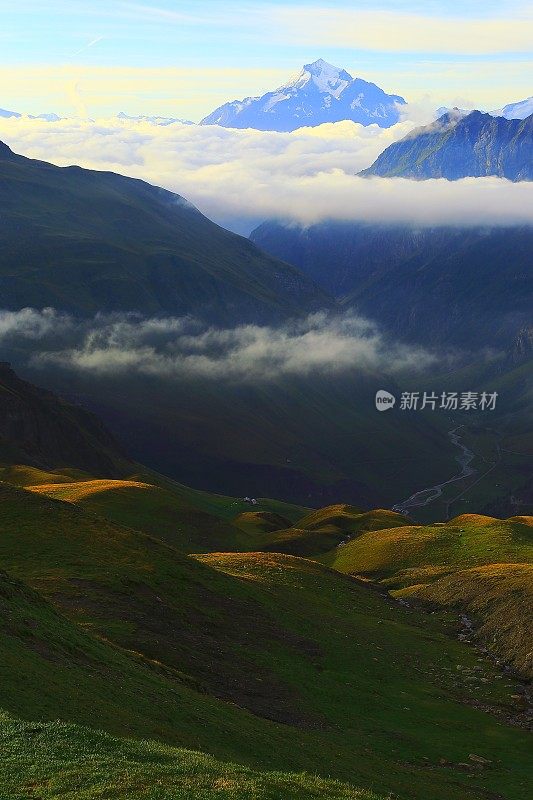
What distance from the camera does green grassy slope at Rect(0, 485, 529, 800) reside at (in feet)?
183

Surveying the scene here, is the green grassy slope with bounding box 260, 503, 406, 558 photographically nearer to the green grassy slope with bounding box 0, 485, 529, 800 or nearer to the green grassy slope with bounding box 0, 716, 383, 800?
the green grassy slope with bounding box 0, 485, 529, 800

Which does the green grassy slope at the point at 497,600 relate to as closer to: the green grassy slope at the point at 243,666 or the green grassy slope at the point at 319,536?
the green grassy slope at the point at 243,666

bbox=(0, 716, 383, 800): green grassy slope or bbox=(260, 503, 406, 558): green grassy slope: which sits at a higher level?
bbox=(0, 716, 383, 800): green grassy slope

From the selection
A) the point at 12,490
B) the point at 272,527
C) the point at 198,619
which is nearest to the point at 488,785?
the point at 198,619

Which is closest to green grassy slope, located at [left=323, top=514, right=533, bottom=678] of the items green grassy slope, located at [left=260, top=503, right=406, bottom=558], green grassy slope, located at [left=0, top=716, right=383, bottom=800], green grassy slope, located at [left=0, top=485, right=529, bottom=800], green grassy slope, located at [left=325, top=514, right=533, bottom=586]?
green grassy slope, located at [left=325, top=514, right=533, bottom=586]

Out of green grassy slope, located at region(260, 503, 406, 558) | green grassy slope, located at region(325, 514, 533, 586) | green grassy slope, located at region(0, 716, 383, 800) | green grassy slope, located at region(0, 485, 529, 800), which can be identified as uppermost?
green grassy slope, located at region(0, 716, 383, 800)

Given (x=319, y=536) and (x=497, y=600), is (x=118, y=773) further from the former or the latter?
→ (x=319, y=536)

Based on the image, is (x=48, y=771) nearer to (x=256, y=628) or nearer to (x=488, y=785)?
(x=488, y=785)

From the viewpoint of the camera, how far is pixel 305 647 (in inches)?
3610

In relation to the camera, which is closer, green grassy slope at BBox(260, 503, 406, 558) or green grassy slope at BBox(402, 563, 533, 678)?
green grassy slope at BBox(402, 563, 533, 678)

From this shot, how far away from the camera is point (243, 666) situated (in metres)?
80.9

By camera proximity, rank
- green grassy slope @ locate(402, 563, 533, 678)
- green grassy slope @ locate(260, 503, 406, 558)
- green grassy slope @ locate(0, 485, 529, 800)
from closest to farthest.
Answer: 1. green grassy slope @ locate(0, 485, 529, 800)
2. green grassy slope @ locate(402, 563, 533, 678)
3. green grassy slope @ locate(260, 503, 406, 558)

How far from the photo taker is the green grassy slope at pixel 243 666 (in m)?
55.8

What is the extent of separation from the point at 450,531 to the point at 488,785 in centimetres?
10103
